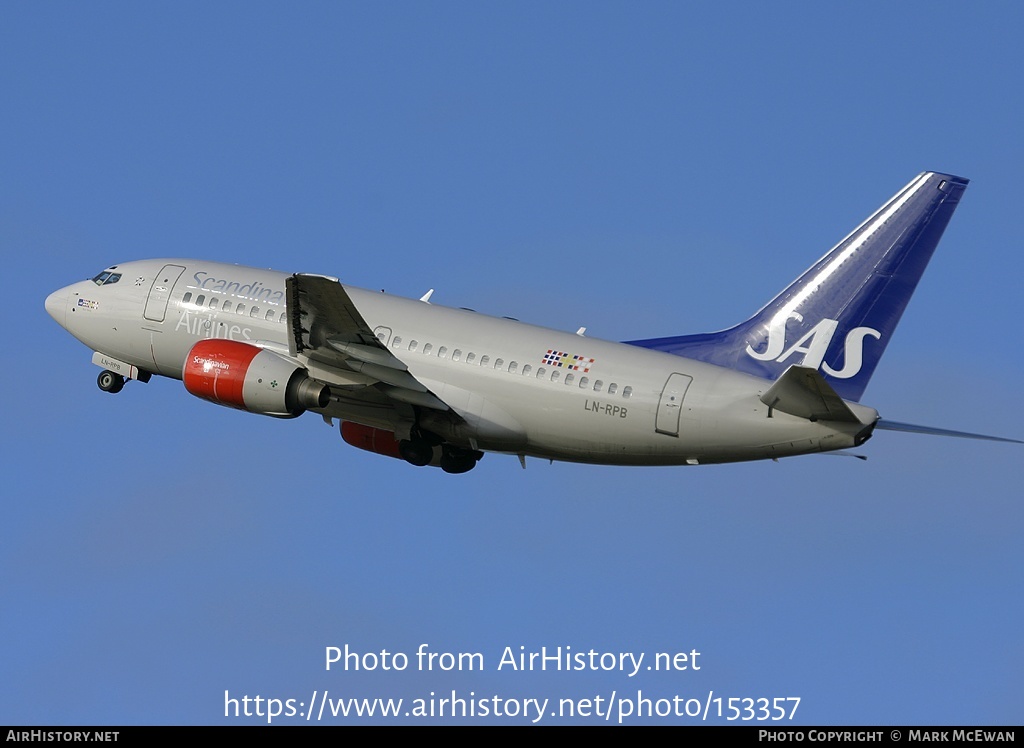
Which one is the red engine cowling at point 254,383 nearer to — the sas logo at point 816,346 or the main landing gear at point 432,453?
the main landing gear at point 432,453

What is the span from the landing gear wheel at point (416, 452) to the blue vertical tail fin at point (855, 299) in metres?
8.09

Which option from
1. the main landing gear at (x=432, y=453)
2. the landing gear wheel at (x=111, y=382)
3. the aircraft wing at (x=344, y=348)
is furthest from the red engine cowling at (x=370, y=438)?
the landing gear wheel at (x=111, y=382)

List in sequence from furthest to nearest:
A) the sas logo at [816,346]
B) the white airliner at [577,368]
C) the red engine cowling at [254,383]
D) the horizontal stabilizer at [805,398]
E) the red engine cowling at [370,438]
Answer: the red engine cowling at [370,438] → the red engine cowling at [254,383] → the sas logo at [816,346] → the white airliner at [577,368] → the horizontal stabilizer at [805,398]

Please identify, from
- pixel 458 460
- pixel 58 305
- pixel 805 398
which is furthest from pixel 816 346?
pixel 58 305

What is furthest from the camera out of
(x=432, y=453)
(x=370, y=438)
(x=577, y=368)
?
(x=370, y=438)

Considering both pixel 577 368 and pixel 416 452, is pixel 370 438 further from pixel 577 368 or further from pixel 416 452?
pixel 577 368

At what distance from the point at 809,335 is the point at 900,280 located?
8.31 ft

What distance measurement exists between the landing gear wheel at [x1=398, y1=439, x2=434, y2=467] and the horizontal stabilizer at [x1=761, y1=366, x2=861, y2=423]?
9913 millimetres

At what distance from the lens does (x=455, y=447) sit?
148 ft

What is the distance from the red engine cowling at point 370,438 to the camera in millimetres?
46562

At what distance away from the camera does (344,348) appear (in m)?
42.5

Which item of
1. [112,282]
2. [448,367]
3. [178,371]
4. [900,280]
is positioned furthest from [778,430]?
[112,282]

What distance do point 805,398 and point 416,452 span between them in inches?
449

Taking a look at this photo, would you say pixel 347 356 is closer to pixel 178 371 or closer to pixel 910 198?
pixel 178 371
